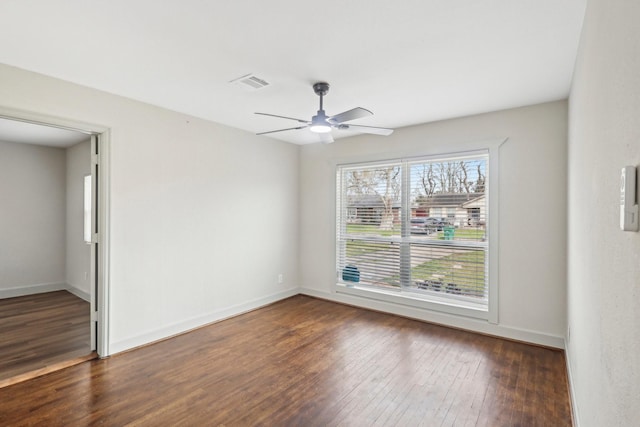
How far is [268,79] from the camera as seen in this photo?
9.46 ft

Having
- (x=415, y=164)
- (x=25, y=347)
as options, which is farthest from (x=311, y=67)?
(x=25, y=347)

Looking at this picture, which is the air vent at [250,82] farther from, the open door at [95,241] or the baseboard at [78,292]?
the baseboard at [78,292]

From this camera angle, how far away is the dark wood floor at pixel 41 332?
10.1ft

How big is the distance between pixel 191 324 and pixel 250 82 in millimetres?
2935

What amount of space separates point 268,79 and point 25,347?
378cm

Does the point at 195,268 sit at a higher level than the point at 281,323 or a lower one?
higher

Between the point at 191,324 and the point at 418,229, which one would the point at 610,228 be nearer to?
the point at 418,229

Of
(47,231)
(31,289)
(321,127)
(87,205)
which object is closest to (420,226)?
(321,127)

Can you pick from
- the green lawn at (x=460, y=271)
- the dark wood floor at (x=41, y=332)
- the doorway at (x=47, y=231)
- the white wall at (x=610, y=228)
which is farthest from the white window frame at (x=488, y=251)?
the doorway at (x=47, y=231)

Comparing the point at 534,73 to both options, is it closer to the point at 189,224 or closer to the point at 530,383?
the point at 530,383

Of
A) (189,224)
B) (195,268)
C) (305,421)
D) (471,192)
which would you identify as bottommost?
(305,421)

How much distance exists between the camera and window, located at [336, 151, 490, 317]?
398 cm

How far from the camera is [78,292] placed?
550cm

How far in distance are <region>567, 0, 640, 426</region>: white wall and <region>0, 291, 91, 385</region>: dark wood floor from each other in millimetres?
4058
